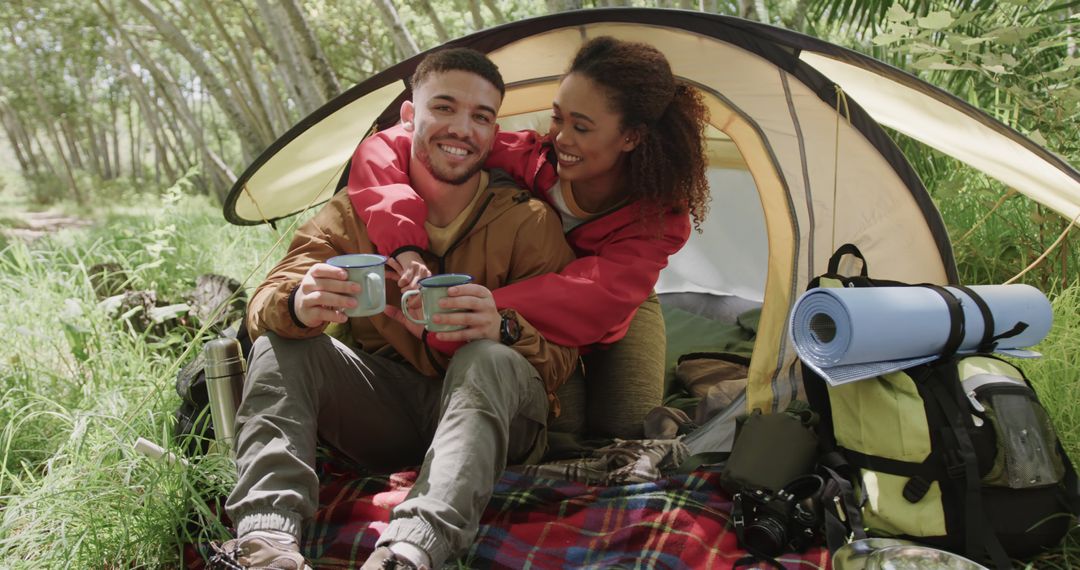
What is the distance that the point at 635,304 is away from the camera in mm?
2488

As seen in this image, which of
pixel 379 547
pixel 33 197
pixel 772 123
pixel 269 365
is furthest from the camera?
pixel 33 197

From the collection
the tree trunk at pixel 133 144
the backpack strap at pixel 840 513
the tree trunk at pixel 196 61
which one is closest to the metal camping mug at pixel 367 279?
the backpack strap at pixel 840 513

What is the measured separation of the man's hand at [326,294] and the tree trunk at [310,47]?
3615mm

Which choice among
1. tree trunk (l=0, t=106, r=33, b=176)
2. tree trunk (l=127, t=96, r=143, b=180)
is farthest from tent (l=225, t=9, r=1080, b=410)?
tree trunk (l=127, t=96, r=143, b=180)

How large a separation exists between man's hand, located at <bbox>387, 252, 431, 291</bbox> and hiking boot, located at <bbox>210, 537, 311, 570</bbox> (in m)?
0.80

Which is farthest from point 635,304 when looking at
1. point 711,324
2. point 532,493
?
point 711,324

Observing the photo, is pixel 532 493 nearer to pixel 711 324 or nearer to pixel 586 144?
pixel 586 144

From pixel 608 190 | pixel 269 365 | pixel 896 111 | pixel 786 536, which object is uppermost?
pixel 896 111

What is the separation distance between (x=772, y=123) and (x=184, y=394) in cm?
223

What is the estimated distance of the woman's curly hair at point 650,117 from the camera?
2.47m

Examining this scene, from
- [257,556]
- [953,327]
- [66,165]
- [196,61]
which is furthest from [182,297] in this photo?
[66,165]

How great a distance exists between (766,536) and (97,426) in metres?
2.20

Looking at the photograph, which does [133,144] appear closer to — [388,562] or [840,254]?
[840,254]

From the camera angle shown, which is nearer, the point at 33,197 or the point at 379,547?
the point at 379,547
